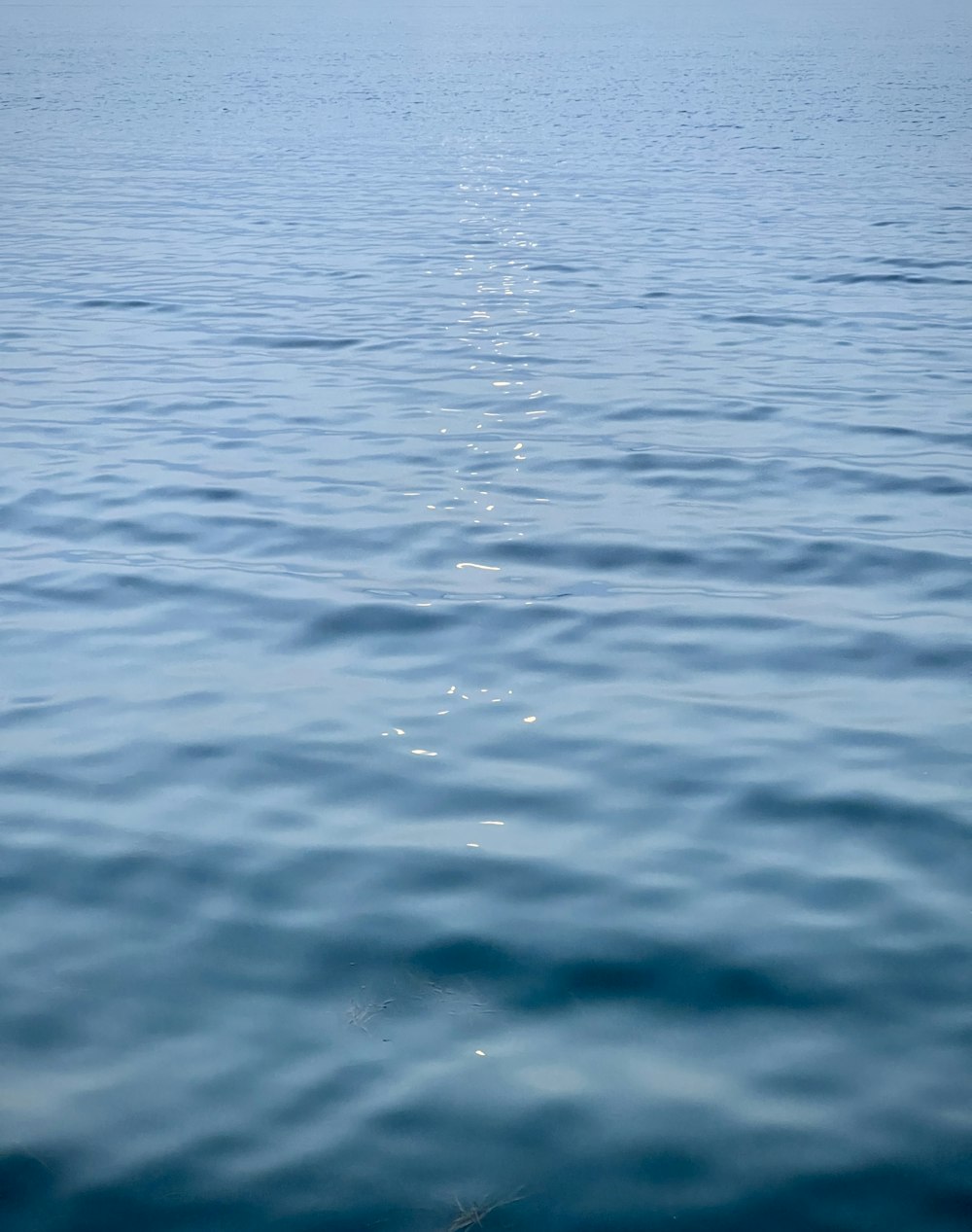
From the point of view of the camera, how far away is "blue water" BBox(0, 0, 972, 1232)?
4230mm

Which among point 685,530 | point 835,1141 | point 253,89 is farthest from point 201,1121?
point 253,89

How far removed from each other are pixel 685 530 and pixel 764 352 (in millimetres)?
6520

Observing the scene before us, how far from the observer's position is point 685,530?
10.1m

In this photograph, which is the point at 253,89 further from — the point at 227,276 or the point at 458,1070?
the point at 458,1070

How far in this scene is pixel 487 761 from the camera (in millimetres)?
6727

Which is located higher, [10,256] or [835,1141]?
[10,256]

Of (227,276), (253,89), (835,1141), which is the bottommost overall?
(835,1141)

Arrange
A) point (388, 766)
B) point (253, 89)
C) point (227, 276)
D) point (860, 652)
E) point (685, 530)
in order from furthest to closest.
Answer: point (253, 89)
point (227, 276)
point (685, 530)
point (860, 652)
point (388, 766)

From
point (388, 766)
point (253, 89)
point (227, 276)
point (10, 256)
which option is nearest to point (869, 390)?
point (388, 766)

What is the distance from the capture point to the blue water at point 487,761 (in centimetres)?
423

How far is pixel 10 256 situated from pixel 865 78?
53783 millimetres

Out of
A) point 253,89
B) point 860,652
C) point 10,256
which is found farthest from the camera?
point 253,89

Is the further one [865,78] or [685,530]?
[865,78]

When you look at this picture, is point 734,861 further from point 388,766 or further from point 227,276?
point 227,276
